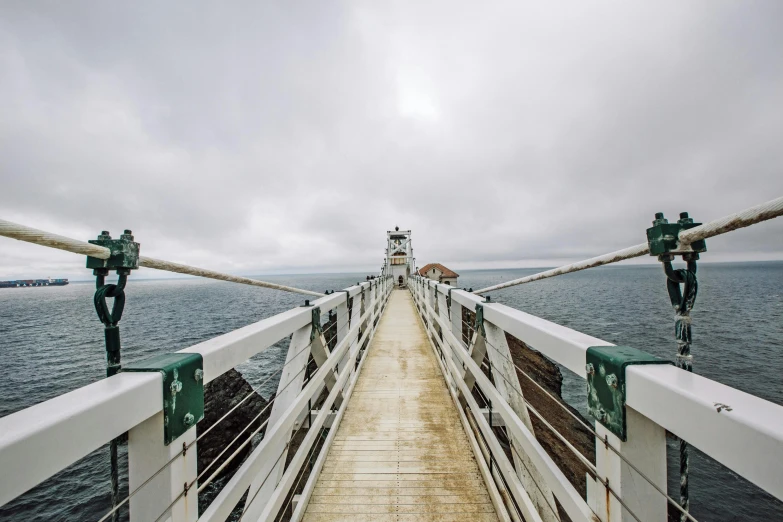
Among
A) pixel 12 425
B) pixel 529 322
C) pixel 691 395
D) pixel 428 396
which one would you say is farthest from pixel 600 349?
pixel 428 396

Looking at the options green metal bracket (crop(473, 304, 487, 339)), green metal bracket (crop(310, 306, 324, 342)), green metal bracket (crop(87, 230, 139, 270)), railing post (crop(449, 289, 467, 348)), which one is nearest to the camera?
green metal bracket (crop(87, 230, 139, 270))

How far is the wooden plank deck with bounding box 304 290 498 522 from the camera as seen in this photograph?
2.44m

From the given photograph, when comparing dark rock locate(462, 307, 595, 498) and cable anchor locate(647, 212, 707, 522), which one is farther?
dark rock locate(462, 307, 595, 498)

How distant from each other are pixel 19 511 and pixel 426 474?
13765 millimetres

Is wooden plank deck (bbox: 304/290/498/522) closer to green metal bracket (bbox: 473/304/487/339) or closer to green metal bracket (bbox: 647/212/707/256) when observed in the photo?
green metal bracket (bbox: 473/304/487/339)

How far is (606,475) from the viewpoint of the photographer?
1.27 meters

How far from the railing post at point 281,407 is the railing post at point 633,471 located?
1736mm

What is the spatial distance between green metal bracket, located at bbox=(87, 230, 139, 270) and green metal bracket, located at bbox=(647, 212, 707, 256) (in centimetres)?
237

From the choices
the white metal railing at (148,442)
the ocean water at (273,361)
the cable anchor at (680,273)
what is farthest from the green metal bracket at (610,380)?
the ocean water at (273,361)

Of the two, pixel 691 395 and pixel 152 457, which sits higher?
pixel 691 395

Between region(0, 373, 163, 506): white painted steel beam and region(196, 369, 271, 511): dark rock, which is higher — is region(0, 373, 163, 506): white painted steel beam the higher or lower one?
the higher one

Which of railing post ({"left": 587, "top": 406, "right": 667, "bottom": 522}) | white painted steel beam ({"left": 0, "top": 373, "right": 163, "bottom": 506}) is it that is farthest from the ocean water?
railing post ({"left": 587, "top": 406, "right": 667, "bottom": 522})

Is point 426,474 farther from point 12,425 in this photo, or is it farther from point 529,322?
point 12,425

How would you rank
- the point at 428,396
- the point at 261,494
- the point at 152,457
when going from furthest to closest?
the point at 428,396 < the point at 261,494 < the point at 152,457
